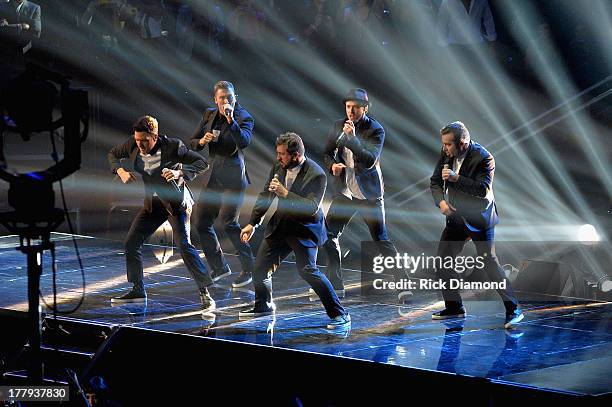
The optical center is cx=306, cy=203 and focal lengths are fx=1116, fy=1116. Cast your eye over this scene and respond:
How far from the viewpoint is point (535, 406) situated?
6363 millimetres

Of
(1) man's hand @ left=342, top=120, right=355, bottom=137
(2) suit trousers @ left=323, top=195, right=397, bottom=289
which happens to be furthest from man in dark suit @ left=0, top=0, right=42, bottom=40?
(1) man's hand @ left=342, top=120, right=355, bottom=137

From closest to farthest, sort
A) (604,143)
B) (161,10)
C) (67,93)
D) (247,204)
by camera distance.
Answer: (67,93)
(604,143)
(247,204)
(161,10)

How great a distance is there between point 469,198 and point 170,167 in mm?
2492

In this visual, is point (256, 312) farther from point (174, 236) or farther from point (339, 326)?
point (174, 236)

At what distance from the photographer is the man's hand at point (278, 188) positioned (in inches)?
332

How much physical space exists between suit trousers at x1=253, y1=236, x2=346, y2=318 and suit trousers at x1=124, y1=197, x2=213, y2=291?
60 centimetres

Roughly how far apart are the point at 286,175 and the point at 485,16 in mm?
3640

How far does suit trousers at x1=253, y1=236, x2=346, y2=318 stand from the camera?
8.47 meters

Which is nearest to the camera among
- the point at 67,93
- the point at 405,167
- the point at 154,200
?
the point at 67,93

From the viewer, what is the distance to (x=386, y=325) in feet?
28.6

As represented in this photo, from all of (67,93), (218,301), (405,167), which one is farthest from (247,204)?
(67,93)

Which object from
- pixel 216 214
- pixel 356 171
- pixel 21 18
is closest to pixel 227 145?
pixel 216 214

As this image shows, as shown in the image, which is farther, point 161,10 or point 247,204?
point 161,10

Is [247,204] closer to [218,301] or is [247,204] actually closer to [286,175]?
[218,301]
